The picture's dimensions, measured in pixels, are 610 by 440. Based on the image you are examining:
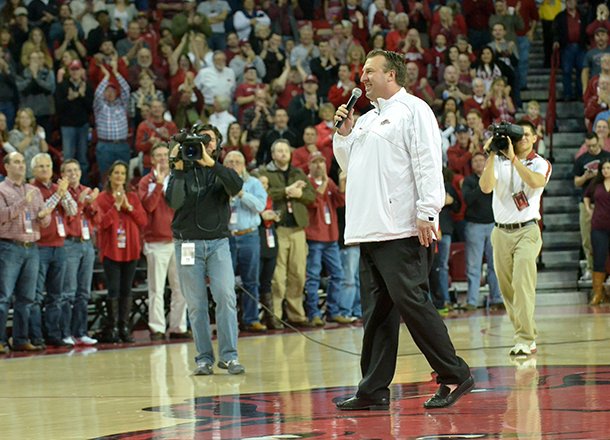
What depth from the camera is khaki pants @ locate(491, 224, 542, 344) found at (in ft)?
35.2

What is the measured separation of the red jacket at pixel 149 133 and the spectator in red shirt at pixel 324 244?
2.14 m

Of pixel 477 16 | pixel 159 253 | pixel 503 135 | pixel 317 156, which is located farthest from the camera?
pixel 477 16

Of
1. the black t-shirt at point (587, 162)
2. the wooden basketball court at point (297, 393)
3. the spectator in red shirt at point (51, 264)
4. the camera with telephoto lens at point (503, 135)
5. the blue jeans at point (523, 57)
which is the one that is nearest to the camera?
the wooden basketball court at point (297, 393)

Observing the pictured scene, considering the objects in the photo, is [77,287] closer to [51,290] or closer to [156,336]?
[51,290]

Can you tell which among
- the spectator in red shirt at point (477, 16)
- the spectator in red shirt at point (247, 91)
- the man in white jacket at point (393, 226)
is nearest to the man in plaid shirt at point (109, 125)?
the spectator in red shirt at point (247, 91)

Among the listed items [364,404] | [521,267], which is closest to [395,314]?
[364,404]

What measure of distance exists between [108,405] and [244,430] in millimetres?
1789

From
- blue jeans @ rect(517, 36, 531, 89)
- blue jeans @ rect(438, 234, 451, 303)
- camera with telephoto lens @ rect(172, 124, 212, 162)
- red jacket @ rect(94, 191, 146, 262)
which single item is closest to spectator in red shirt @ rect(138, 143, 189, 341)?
red jacket @ rect(94, 191, 146, 262)

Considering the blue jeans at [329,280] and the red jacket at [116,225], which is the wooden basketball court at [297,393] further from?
the blue jeans at [329,280]

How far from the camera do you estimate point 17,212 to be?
520 inches

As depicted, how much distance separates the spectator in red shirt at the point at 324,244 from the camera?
1574 centimetres

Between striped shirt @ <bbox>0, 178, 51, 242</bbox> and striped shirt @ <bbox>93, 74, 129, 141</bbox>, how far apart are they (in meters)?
3.93

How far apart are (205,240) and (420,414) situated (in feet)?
11.4

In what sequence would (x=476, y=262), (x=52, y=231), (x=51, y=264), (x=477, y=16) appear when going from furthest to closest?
(x=477, y=16), (x=476, y=262), (x=51, y=264), (x=52, y=231)
